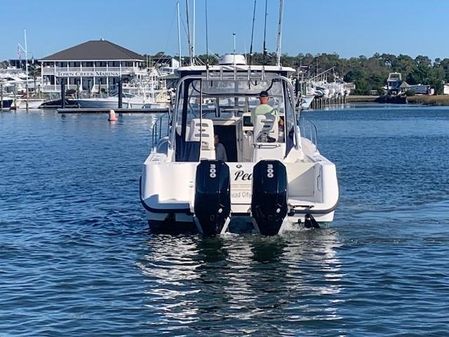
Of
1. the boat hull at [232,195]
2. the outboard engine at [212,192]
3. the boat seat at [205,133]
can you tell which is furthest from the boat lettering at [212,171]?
the boat seat at [205,133]

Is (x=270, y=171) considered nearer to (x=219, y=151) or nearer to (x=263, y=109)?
(x=263, y=109)

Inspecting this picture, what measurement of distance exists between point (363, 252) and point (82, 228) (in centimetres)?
580

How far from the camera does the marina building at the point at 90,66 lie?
119312mm

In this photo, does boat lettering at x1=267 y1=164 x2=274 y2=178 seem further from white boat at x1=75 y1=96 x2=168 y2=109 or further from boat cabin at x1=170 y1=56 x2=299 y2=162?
white boat at x1=75 y1=96 x2=168 y2=109

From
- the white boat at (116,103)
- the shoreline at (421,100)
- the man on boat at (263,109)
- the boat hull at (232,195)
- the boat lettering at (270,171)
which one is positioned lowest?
the shoreline at (421,100)

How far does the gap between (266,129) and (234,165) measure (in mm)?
1737

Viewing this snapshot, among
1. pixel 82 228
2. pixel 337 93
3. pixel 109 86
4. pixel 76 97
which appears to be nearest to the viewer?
pixel 82 228

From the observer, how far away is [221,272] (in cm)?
1232

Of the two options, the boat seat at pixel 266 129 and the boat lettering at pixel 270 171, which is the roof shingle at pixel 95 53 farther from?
the boat lettering at pixel 270 171

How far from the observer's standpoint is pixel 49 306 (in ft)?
35.1

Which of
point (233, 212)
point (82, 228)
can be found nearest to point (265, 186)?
point (233, 212)

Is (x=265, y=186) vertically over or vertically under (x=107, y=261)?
over

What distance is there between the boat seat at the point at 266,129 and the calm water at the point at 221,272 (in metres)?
2.12

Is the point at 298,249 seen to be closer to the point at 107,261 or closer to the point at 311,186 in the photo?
the point at 311,186
